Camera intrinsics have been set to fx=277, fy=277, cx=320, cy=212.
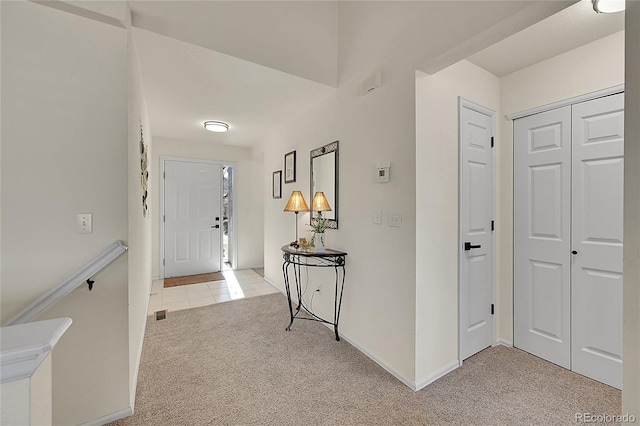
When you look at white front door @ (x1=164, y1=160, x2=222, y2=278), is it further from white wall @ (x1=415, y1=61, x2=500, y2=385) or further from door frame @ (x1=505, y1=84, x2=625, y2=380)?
door frame @ (x1=505, y1=84, x2=625, y2=380)

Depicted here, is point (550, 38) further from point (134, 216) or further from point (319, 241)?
point (134, 216)

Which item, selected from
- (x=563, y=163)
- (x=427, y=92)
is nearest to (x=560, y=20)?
(x=427, y=92)

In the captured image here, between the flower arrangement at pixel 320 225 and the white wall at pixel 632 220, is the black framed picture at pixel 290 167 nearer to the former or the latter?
the flower arrangement at pixel 320 225

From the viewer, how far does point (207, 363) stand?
2139mm

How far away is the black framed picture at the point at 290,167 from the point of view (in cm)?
345

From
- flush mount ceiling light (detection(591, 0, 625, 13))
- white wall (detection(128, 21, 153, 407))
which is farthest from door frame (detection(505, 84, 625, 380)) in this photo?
white wall (detection(128, 21, 153, 407))

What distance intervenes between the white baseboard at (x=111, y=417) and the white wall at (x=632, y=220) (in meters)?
2.38

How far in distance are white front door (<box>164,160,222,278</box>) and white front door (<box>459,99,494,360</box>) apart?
13.4 feet

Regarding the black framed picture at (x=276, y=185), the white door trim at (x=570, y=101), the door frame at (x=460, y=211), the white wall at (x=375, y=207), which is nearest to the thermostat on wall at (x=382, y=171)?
the white wall at (x=375, y=207)

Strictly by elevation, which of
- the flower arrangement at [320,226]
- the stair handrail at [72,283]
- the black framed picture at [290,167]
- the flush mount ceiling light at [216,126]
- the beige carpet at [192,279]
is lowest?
the beige carpet at [192,279]

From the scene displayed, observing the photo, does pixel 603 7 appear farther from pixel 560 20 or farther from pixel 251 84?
pixel 251 84

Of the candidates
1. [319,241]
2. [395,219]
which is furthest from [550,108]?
[319,241]

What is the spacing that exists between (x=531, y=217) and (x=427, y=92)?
136 cm

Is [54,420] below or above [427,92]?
below
